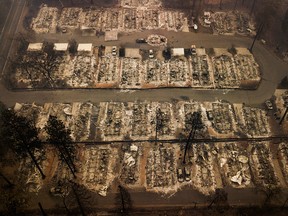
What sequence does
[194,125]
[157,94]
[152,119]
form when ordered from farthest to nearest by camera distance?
[157,94] < [152,119] < [194,125]

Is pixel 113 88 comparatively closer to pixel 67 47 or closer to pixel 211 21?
pixel 67 47

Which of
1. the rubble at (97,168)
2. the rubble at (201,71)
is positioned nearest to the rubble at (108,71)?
the rubble at (97,168)

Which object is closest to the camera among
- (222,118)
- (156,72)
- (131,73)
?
(222,118)

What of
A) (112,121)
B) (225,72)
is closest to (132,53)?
(112,121)

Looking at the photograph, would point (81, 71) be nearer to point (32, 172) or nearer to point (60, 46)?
point (60, 46)

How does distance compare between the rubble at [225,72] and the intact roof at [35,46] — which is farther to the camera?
the intact roof at [35,46]

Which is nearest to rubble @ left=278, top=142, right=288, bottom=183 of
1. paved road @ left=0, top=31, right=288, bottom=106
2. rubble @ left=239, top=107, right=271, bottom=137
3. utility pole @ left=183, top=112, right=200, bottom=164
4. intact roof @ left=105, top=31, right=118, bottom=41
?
rubble @ left=239, top=107, right=271, bottom=137

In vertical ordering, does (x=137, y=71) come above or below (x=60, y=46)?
below

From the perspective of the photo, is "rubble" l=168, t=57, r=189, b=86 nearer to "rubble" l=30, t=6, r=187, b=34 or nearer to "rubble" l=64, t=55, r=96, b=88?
"rubble" l=30, t=6, r=187, b=34

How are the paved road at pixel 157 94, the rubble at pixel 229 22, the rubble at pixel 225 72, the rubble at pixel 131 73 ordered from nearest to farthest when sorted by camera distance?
1. the paved road at pixel 157 94
2. the rubble at pixel 131 73
3. the rubble at pixel 225 72
4. the rubble at pixel 229 22

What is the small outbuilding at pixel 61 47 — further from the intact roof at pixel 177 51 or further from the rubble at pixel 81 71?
the intact roof at pixel 177 51

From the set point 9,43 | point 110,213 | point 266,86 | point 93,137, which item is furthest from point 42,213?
point 266,86
